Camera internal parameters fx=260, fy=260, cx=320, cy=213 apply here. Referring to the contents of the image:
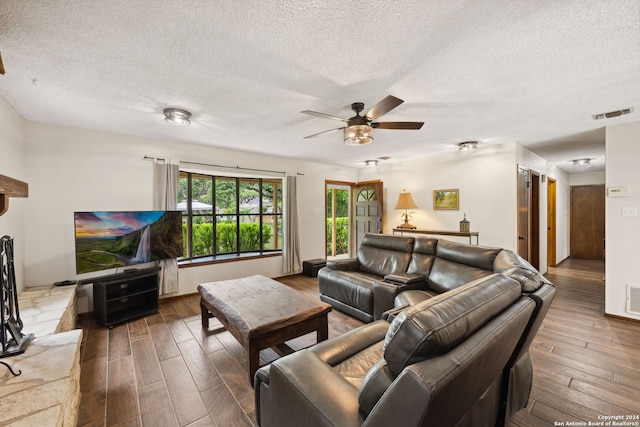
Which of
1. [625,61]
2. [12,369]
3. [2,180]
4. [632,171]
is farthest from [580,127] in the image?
[12,369]

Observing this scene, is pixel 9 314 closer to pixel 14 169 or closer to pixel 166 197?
pixel 14 169

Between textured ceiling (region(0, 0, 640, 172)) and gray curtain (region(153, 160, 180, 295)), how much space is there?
2.71 ft

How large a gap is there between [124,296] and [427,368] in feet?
12.0

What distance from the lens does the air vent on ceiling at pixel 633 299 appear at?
311cm

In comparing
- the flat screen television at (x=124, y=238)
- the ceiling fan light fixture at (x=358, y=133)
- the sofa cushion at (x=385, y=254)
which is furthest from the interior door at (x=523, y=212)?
the flat screen television at (x=124, y=238)

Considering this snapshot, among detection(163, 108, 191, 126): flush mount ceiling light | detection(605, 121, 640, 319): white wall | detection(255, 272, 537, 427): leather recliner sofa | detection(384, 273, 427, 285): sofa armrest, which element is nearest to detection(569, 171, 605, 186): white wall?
detection(605, 121, 640, 319): white wall

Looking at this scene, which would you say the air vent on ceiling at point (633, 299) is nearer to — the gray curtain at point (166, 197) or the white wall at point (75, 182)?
the white wall at point (75, 182)

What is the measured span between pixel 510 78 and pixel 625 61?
689 millimetres

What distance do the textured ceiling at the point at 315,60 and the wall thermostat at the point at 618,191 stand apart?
0.81 metres

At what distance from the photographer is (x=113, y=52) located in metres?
1.73

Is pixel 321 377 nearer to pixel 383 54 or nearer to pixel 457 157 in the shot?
pixel 383 54

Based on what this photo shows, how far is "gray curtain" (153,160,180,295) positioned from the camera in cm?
381

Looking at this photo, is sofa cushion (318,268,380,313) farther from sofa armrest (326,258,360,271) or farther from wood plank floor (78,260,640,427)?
wood plank floor (78,260,640,427)

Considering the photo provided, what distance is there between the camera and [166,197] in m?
3.86
